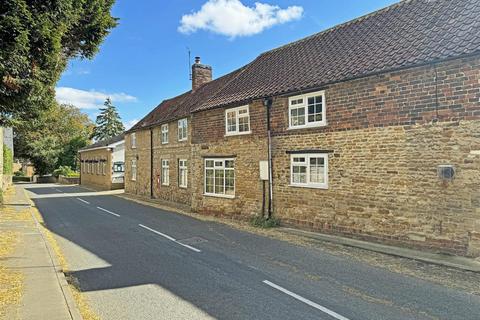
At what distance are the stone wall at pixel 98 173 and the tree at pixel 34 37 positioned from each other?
2989 cm

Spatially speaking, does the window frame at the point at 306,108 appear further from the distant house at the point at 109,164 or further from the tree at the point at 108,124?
the tree at the point at 108,124

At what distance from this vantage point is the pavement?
5.21 meters

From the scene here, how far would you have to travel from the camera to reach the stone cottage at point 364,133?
899 cm

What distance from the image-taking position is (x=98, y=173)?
40.3 metres

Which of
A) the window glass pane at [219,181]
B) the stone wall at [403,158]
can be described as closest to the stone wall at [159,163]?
the window glass pane at [219,181]

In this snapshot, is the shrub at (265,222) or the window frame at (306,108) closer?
the window frame at (306,108)

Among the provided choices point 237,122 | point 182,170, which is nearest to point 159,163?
point 182,170

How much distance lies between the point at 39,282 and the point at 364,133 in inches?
381

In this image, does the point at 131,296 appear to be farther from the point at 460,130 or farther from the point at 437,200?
the point at 460,130

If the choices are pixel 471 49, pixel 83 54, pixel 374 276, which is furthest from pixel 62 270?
pixel 471 49

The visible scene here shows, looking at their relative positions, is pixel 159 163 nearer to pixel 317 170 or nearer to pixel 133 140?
pixel 133 140

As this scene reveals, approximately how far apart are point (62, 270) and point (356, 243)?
818 cm

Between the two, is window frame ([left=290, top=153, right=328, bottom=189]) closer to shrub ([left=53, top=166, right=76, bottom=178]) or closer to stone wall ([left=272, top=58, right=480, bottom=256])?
stone wall ([left=272, top=58, right=480, bottom=256])

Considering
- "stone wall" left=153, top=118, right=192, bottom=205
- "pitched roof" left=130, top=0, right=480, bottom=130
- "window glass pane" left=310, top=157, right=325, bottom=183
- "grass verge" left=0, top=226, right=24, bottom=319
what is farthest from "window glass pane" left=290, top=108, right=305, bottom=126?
"grass verge" left=0, top=226, right=24, bottom=319
